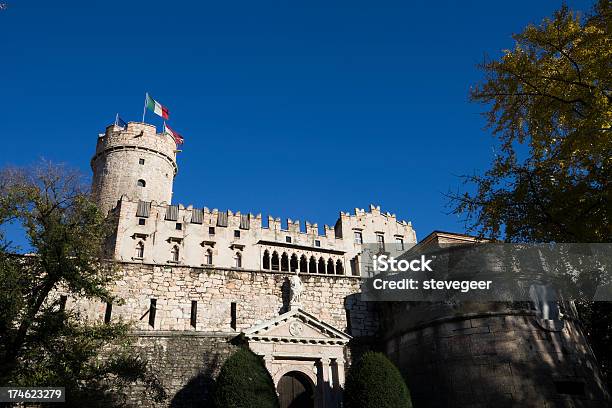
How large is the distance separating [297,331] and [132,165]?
3429 cm

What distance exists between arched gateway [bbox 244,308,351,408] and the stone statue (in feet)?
3.09

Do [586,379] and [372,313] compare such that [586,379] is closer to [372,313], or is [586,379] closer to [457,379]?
[457,379]

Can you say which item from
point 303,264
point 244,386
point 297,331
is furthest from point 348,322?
point 303,264

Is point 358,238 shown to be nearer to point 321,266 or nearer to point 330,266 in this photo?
point 330,266

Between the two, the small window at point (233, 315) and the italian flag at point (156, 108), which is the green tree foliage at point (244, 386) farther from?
the italian flag at point (156, 108)

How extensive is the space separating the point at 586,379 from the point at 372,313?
27.4 feet

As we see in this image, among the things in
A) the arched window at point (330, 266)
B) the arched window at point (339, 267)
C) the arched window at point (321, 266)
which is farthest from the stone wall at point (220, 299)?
the arched window at point (339, 267)

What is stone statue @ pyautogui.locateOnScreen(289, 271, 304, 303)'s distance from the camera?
19891mm

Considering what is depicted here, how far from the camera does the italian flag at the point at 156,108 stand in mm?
48812

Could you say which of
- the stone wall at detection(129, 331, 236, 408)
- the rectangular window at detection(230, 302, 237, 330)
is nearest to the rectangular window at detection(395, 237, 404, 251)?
the rectangular window at detection(230, 302, 237, 330)

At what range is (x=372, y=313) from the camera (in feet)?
70.8

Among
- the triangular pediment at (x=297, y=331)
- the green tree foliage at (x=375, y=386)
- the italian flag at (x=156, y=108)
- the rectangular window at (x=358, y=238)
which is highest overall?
the italian flag at (x=156, y=108)

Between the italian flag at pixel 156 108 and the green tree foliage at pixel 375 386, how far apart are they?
1573 inches

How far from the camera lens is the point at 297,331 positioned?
61.0 feet
